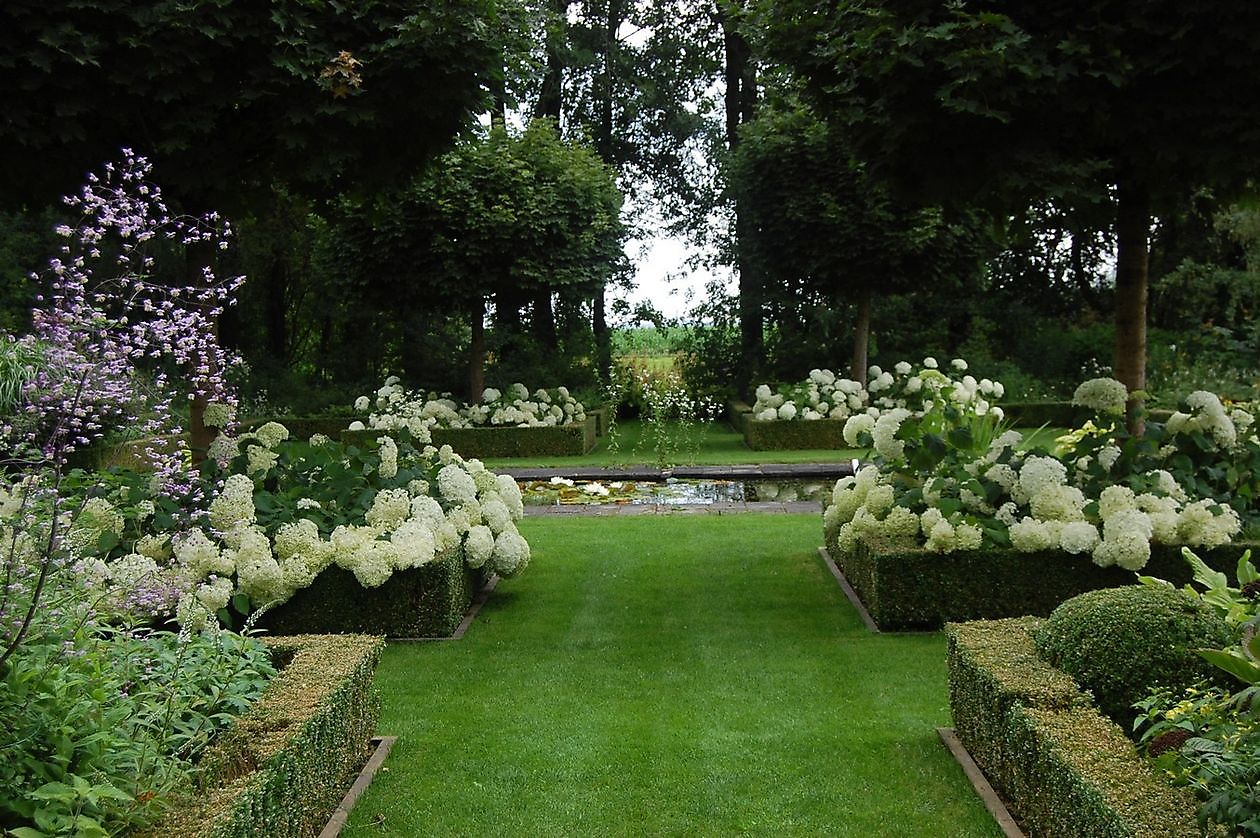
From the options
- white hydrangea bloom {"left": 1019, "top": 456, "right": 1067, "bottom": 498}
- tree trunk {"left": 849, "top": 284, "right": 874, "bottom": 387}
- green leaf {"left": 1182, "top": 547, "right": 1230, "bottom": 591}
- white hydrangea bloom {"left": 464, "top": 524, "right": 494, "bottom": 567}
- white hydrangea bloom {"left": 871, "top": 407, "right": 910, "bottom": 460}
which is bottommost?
white hydrangea bloom {"left": 464, "top": 524, "right": 494, "bottom": 567}

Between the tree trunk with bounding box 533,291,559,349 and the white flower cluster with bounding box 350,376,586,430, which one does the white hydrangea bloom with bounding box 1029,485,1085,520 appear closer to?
the white flower cluster with bounding box 350,376,586,430

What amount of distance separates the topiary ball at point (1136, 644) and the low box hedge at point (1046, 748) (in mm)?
108

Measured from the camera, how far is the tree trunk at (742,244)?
20844mm

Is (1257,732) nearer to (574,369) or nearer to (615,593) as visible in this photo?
(615,593)

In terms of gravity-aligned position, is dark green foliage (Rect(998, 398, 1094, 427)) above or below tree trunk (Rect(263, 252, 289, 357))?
below

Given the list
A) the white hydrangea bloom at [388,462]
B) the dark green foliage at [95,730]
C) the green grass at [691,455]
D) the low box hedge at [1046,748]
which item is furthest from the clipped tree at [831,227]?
the dark green foliage at [95,730]

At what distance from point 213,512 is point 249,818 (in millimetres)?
2950

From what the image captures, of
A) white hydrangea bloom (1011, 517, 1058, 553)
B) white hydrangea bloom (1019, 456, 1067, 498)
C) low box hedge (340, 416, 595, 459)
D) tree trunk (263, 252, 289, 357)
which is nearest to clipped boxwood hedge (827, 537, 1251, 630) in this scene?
white hydrangea bloom (1011, 517, 1058, 553)

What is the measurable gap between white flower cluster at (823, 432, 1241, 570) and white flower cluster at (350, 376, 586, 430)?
9682 millimetres

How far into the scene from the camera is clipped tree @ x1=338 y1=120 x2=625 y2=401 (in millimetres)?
14984

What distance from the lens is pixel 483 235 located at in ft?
49.2

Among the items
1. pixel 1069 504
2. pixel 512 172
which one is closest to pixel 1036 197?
pixel 1069 504

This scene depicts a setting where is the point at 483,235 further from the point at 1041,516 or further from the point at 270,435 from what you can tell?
the point at 1041,516

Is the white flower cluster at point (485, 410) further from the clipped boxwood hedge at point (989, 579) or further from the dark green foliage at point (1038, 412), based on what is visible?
the clipped boxwood hedge at point (989, 579)
